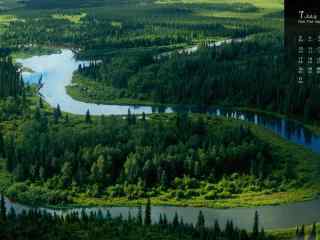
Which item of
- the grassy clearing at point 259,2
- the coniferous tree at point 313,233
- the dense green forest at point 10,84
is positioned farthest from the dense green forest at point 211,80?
the grassy clearing at point 259,2

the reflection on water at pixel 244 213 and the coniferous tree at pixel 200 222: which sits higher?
Result: the coniferous tree at pixel 200 222

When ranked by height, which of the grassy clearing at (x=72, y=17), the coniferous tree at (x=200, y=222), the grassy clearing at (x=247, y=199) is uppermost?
the grassy clearing at (x=72, y=17)

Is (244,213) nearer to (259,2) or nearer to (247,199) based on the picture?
(247,199)

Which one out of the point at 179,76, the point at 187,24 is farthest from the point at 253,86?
the point at 187,24

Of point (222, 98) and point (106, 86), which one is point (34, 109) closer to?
point (106, 86)

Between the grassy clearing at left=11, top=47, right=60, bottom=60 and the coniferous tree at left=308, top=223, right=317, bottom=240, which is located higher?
the grassy clearing at left=11, top=47, right=60, bottom=60

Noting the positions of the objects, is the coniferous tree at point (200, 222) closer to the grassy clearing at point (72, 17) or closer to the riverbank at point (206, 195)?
the riverbank at point (206, 195)

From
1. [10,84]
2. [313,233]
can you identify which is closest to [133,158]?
[313,233]

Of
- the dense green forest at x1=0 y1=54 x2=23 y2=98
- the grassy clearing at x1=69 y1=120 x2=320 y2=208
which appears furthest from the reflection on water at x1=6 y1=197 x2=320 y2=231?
the dense green forest at x1=0 y1=54 x2=23 y2=98
